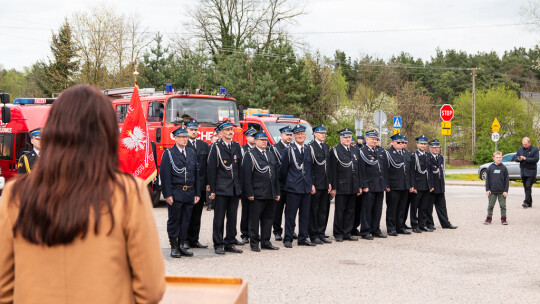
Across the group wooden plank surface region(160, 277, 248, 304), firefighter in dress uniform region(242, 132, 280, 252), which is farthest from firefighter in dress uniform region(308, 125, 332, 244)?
wooden plank surface region(160, 277, 248, 304)

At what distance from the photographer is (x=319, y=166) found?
37.1 feet

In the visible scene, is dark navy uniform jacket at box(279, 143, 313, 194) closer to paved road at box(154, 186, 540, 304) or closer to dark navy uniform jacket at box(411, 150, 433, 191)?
paved road at box(154, 186, 540, 304)

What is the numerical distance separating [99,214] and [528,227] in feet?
41.6

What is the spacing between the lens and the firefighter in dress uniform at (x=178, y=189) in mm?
9609

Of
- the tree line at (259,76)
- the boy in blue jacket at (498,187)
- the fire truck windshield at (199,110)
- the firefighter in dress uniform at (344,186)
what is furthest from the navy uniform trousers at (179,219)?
the tree line at (259,76)

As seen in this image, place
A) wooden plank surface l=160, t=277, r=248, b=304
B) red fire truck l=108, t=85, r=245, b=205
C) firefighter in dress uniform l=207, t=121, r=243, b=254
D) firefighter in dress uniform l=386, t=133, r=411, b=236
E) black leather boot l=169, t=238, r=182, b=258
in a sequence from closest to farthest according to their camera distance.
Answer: wooden plank surface l=160, t=277, r=248, b=304
black leather boot l=169, t=238, r=182, b=258
firefighter in dress uniform l=207, t=121, r=243, b=254
firefighter in dress uniform l=386, t=133, r=411, b=236
red fire truck l=108, t=85, r=245, b=205

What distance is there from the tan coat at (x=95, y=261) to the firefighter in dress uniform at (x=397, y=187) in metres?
10.5

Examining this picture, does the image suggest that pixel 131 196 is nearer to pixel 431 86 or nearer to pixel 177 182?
pixel 177 182

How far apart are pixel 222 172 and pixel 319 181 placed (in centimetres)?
204

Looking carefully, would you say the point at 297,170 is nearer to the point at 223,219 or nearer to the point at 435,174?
the point at 223,219

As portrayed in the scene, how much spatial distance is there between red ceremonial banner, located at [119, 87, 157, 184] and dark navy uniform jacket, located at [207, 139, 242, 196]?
1.43 metres

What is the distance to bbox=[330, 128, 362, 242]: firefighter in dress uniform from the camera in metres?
11.5

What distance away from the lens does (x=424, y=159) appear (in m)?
13.1

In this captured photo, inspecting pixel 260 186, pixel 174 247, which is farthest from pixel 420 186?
pixel 174 247
